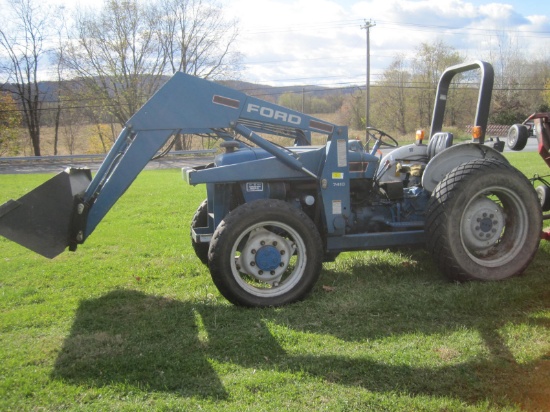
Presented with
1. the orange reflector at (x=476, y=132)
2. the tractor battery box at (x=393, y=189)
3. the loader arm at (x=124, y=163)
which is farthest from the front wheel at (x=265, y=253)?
the orange reflector at (x=476, y=132)

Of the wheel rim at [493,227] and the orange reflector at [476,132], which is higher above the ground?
the orange reflector at [476,132]

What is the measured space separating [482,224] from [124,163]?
365 centimetres

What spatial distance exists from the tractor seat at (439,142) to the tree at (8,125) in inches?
1481

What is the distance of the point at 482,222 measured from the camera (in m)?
5.39

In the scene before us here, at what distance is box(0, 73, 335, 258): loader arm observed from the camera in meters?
4.79

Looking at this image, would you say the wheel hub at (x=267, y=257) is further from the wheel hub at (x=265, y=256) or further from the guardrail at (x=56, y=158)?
the guardrail at (x=56, y=158)

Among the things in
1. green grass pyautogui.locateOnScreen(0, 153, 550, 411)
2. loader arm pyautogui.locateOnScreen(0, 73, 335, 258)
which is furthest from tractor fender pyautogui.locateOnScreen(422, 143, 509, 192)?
loader arm pyautogui.locateOnScreen(0, 73, 335, 258)

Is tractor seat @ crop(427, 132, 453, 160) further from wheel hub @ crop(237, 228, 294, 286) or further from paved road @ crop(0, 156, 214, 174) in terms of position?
paved road @ crop(0, 156, 214, 174)

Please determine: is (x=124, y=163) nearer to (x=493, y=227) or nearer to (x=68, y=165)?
(x=493, y=227)

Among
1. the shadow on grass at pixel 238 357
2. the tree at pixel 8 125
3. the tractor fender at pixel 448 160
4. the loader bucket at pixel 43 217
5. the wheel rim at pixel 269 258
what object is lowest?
the shadow on grass at pixel 238 357

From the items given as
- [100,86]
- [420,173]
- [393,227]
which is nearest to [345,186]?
[393,227]

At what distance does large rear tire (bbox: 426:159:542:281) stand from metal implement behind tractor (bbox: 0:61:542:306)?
0.01 metres

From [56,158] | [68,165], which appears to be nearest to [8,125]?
[56,158]

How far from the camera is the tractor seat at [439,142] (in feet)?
19.6
